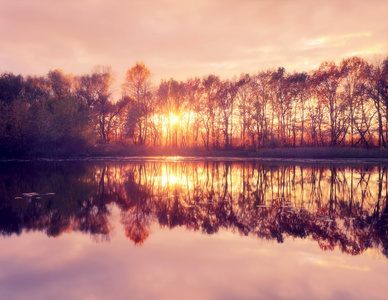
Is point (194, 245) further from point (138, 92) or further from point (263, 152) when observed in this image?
point (138, 92)

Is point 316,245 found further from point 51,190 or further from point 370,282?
point 51,190

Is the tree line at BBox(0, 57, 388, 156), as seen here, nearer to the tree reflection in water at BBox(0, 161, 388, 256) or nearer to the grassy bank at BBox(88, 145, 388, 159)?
the grassy bank at BBox(88, 145, 388, 159)

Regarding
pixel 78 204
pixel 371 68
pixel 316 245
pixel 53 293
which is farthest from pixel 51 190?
pixel 371 68

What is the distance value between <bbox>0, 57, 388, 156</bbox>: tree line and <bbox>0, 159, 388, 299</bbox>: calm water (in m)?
34.3

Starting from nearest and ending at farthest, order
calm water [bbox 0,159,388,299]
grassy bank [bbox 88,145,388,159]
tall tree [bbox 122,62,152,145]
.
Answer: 1. calm water [bbox 0,159,388,299]
2. grassy bank [bbox 88,145,388,159]
3. tall tree [bbox 122,62,152,145]

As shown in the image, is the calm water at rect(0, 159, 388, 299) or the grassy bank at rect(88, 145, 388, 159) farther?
the grassy bank at rect(88, 145, 388, 159)

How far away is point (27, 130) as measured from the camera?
1735 inches

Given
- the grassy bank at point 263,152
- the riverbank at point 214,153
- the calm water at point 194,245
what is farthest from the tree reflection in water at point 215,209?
the riverbank at point 214,153

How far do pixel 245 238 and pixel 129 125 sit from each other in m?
49.7

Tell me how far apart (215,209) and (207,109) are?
46.2 meters

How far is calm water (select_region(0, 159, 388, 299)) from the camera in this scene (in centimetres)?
569

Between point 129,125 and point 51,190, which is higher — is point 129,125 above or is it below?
above

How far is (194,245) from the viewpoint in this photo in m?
8.00

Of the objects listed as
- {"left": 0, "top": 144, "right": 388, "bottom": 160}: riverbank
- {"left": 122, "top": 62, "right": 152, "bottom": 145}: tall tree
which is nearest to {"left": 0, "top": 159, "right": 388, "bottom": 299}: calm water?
{"left": 0, "top": 144, "right": 388, "bottom": 160}: riverbank
